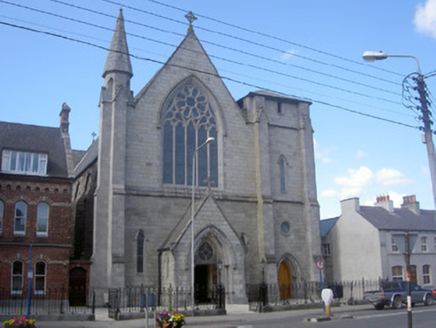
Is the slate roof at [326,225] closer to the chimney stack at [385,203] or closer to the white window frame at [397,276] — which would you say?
the chimney stack at [385,203]

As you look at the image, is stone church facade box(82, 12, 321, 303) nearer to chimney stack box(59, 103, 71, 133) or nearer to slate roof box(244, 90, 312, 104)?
slate roof box(244, 90, 312, 104)

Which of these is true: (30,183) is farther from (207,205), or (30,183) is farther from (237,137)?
(237,137)

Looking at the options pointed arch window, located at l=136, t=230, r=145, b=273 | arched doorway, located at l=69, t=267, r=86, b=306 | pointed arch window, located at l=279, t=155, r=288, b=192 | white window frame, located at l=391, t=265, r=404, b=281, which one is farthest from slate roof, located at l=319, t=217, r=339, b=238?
arched doorway, located at l=69, t=267, r=86, b=306

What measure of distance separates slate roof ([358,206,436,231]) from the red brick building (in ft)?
77.0

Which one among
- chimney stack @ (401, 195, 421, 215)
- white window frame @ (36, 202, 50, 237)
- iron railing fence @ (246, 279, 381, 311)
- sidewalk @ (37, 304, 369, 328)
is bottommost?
sidewalk @ (37, 304, 369, 328)

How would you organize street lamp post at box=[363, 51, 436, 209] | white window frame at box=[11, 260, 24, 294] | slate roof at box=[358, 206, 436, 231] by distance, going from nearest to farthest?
street lamp post at box=[363, 51, 436, 209], white window frame at box=[11, 260, 24, 294], slate roof at box=[358, 206, 436, 231]

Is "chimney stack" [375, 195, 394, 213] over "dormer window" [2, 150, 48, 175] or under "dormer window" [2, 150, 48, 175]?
under

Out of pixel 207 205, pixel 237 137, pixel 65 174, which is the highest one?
pixel 237 137

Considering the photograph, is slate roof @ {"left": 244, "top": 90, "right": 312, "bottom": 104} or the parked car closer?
the parked car

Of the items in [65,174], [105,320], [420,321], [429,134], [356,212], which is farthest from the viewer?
[356,212]

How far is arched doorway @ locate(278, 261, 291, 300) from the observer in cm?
3650

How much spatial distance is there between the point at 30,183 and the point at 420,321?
72.2ft

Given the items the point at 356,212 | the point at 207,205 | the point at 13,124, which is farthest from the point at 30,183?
the point at 356,212

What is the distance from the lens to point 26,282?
2906 centimetres
